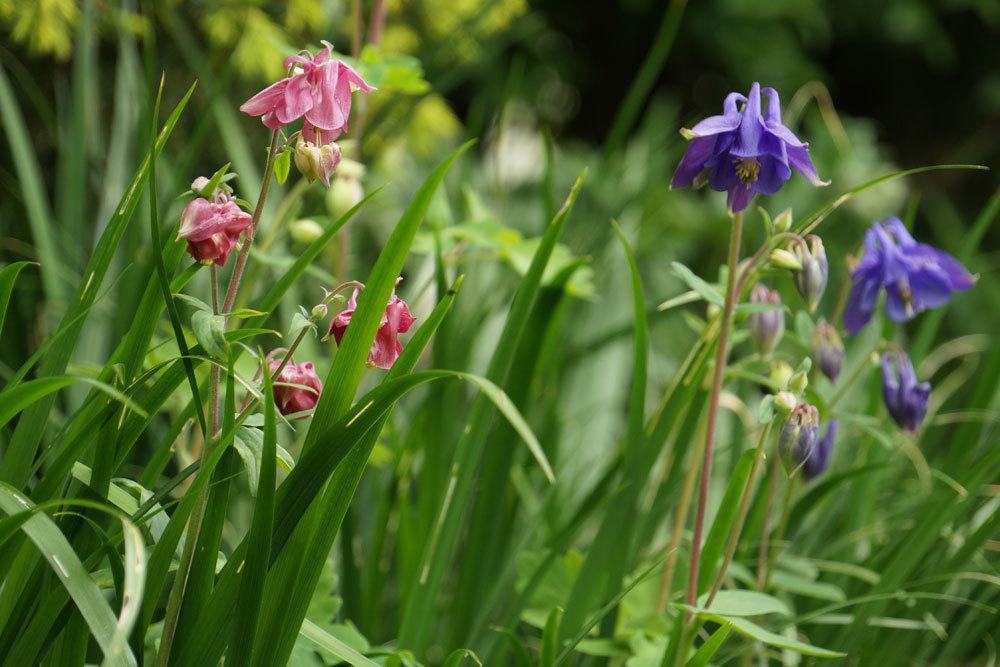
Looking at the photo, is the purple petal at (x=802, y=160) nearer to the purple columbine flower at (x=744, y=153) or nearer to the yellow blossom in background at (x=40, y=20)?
the purple columbine flower at (x=744, y=153)

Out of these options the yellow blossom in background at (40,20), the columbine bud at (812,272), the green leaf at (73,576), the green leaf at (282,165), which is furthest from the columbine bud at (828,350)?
the yellow blossom in background at (40,20)

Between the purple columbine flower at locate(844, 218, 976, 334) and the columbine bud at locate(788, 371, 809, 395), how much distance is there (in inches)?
11.7

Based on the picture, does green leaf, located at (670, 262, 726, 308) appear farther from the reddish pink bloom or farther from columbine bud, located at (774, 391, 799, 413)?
the reddish pink bloom

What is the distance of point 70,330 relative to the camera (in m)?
1.00

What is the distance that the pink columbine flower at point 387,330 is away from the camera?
88 cm

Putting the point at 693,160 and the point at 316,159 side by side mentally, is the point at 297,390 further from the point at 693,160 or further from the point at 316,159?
the point at 693,160

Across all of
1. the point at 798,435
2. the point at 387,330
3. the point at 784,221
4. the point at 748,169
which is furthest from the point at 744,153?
the point at 387,330

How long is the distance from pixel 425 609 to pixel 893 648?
0.82m

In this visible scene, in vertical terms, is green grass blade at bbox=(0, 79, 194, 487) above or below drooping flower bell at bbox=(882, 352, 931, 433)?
above

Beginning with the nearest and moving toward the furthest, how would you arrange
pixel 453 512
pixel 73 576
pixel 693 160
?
1. pixel 73 576
2. pixel 693 160
3. pixel 453 512

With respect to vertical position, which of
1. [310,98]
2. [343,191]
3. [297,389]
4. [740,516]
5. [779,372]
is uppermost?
[310,98]

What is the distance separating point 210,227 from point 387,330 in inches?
6.8

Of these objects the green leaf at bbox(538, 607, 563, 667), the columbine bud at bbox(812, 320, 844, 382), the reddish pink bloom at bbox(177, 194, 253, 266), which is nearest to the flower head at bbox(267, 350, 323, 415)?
the reddish pink bloom at bbox(177, 194, 253, 266)

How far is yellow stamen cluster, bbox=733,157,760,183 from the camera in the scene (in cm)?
104
